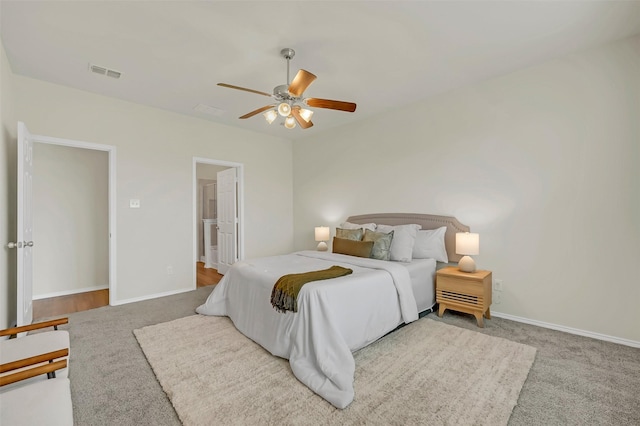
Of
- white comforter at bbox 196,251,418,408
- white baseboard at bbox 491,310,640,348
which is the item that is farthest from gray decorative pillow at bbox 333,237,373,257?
white baseboard at bbox 491,310,640,348

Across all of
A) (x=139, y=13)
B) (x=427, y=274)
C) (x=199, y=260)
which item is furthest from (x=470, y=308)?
(x=199, y=260)

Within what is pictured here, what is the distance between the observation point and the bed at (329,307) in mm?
2051

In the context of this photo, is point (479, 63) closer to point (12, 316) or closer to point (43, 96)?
point (43, 96)

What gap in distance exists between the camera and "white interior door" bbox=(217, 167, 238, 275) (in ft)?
17.3

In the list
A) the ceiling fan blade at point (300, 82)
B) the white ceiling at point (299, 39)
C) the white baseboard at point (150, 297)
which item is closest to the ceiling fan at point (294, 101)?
the ceiling fan blade at point (300, 82)

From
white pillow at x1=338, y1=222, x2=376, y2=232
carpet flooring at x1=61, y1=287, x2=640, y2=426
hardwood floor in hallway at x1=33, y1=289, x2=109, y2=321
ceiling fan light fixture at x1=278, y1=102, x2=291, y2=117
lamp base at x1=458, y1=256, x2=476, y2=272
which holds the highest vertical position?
ceiling fan light fixture at x1=278, y1=102, x2=291, y2=117

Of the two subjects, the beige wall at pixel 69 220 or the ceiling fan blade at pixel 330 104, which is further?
the beige wall at pixel 69 220

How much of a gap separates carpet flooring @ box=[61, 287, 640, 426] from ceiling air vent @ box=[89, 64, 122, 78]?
270 centimetres

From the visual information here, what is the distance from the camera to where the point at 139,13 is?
7.29ft

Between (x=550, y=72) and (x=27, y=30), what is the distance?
481 centimetres

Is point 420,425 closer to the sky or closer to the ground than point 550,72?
closer to the ground

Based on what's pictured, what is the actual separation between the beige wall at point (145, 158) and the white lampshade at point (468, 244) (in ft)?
12.3

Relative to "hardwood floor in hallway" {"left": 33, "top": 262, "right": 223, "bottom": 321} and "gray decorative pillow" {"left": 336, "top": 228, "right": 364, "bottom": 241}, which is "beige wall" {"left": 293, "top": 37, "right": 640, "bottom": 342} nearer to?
"gray decorative pillow" {"left": 336, "top": 228, "right": 364, "bottom": 241}

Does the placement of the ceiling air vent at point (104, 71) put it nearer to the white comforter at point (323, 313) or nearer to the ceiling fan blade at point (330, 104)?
the ceiling fan blade at point (330, 104)
